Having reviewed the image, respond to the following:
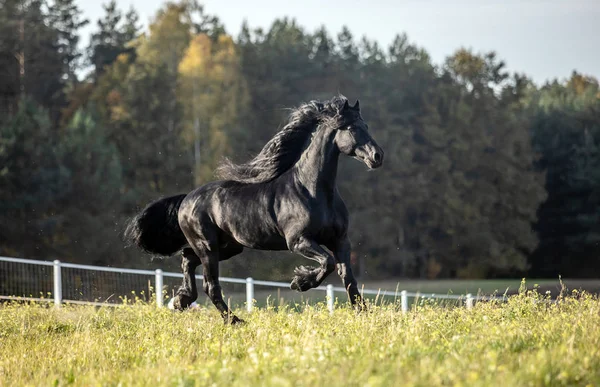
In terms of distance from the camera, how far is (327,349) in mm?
6625

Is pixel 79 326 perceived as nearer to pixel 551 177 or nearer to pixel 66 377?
pixel 66 377

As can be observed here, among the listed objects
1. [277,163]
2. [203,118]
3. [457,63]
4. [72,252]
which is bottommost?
[72,252]

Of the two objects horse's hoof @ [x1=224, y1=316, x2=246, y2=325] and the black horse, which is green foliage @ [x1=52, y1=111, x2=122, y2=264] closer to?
the black horse

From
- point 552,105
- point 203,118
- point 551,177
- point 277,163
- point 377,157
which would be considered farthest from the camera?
point 552,105

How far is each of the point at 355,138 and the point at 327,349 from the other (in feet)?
9.23

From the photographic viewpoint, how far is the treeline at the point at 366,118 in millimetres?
42125

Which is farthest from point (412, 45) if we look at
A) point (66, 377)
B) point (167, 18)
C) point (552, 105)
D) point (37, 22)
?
point (66, 377)

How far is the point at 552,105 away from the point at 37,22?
1173 inches

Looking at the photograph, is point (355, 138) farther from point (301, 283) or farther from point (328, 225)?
point (301, 283)

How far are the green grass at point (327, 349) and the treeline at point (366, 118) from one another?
2769 centimetres

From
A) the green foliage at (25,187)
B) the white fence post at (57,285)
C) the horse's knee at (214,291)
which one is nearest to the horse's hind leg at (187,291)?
the horse's knee at (214,291)

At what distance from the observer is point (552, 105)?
53719mm

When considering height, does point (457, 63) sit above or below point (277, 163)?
above

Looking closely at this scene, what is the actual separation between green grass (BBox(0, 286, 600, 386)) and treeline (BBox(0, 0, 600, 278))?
1090 inches
